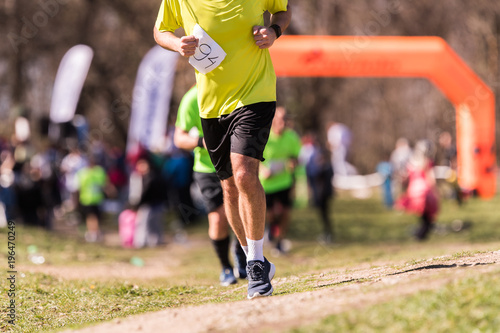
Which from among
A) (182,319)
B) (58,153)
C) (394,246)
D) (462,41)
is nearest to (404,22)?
(462,41)

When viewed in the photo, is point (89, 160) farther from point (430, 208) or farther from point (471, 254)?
point (471, 254)

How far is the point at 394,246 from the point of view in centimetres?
1224

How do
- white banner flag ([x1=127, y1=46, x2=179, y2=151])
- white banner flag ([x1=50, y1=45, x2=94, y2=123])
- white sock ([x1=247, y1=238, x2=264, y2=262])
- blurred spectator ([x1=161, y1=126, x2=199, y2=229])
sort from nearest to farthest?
white sock ([x1=247, y1=238, x2=264, y2=262]), blurred spectator ([x1=161, y1=126, x2=199, y2=229]), white banner flag ([x1=127, y1=46, x2=179, y2=151]), white banner flag ([x1=50, y1=45, x2=94, y2=123])

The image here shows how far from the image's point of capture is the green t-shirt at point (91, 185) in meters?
15.1

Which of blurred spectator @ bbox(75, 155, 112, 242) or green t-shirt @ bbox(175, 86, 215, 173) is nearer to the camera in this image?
green t-shirt @ bbox(175, 86, 215, 173)

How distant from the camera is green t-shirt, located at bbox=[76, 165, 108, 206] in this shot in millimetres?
15102

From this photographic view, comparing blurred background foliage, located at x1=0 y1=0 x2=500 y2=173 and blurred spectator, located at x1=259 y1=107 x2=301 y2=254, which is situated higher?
blurred background foliage, located at x1=0 y1=0 x2=500 y2=173

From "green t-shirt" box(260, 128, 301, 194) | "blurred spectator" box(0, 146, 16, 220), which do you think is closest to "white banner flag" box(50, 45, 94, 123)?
"blurred spectator" box(0, 146, 16, 220)

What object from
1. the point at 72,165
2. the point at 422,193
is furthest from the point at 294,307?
the point at 72,165

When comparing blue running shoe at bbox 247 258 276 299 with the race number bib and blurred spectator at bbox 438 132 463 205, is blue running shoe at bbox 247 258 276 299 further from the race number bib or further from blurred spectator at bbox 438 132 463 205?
blurred spectator at bbox 438 132 463 205

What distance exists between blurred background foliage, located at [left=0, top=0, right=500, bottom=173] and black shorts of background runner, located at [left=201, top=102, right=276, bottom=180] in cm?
1685

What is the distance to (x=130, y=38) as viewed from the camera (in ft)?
84.3

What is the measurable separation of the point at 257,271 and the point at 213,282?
7.58ft

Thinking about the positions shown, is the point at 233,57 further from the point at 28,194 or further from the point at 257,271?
the point at 28,194
